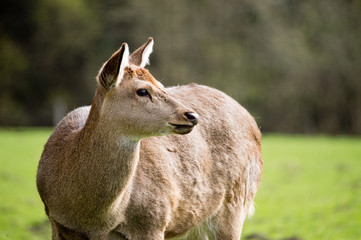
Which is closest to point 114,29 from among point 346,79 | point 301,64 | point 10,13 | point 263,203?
point 10,13

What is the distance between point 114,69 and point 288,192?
12.7 m

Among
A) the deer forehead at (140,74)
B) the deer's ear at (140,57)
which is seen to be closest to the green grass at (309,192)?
the deer's ear at (140,57)

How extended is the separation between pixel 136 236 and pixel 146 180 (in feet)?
1.79

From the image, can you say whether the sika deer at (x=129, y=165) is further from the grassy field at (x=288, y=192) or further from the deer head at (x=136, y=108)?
the grassy field at (x=288, y=192)

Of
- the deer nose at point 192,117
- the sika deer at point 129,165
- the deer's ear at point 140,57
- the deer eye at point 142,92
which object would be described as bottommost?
the sika deer at point 129,165

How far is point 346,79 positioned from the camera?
36250mm

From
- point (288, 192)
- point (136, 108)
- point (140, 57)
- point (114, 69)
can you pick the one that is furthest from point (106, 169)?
point (288, 192)

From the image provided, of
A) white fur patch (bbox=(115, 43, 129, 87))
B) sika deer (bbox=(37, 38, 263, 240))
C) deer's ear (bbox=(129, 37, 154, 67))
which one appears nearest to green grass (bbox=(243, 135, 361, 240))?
sika deer (bbox=(37, 38, 263, 240))

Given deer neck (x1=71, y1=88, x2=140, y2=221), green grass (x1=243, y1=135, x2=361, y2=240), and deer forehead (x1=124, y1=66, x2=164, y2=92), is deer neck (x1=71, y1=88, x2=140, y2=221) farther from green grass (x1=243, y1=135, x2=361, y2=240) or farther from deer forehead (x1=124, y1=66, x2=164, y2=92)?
green grass (x1=243, y1=135, x2=361, y2=240)

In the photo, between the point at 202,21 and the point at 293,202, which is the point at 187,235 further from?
the point at 202,21

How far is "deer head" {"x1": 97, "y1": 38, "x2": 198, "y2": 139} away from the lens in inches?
193

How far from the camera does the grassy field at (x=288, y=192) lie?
37.3 ft

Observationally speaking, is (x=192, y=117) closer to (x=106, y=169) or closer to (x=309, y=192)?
(x=106, y=169)

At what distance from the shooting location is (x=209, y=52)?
38.5 metres
